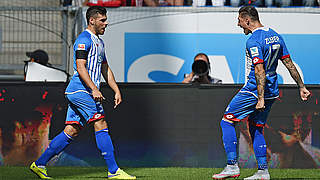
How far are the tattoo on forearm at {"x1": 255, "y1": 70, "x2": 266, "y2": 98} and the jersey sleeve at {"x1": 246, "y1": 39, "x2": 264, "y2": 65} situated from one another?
0.12 m

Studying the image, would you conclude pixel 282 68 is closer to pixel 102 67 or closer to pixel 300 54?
pixel 300 54

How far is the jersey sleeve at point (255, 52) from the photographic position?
591 cm

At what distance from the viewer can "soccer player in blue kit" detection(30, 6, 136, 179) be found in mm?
6113

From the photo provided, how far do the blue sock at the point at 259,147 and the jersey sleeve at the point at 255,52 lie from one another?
0.84 meters

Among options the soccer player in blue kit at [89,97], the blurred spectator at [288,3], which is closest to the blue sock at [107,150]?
the soccer player in blue kit at [89,97]

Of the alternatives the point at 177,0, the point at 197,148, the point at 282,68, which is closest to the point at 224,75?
the point at 282,68

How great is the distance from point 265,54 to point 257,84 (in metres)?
0.35

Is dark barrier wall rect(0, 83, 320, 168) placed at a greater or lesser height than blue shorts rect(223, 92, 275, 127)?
lesser

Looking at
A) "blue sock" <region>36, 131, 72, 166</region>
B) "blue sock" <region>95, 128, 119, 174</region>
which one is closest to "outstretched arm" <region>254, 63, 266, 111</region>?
"blue sock" <region>95, 128, 119, 174</region>

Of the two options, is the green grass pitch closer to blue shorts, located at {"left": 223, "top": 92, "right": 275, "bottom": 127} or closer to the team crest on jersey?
blue shorts, located at {"left": 223, "top": 92, "right": 275, "bottom": 127}

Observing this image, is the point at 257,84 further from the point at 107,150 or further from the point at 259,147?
the point at 107,150

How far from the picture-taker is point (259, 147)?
6.26 meters

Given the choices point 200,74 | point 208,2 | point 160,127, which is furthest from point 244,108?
point 208,2

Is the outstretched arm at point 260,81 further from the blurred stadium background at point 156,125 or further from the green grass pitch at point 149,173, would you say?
the blurred stadium background at point 156,125
